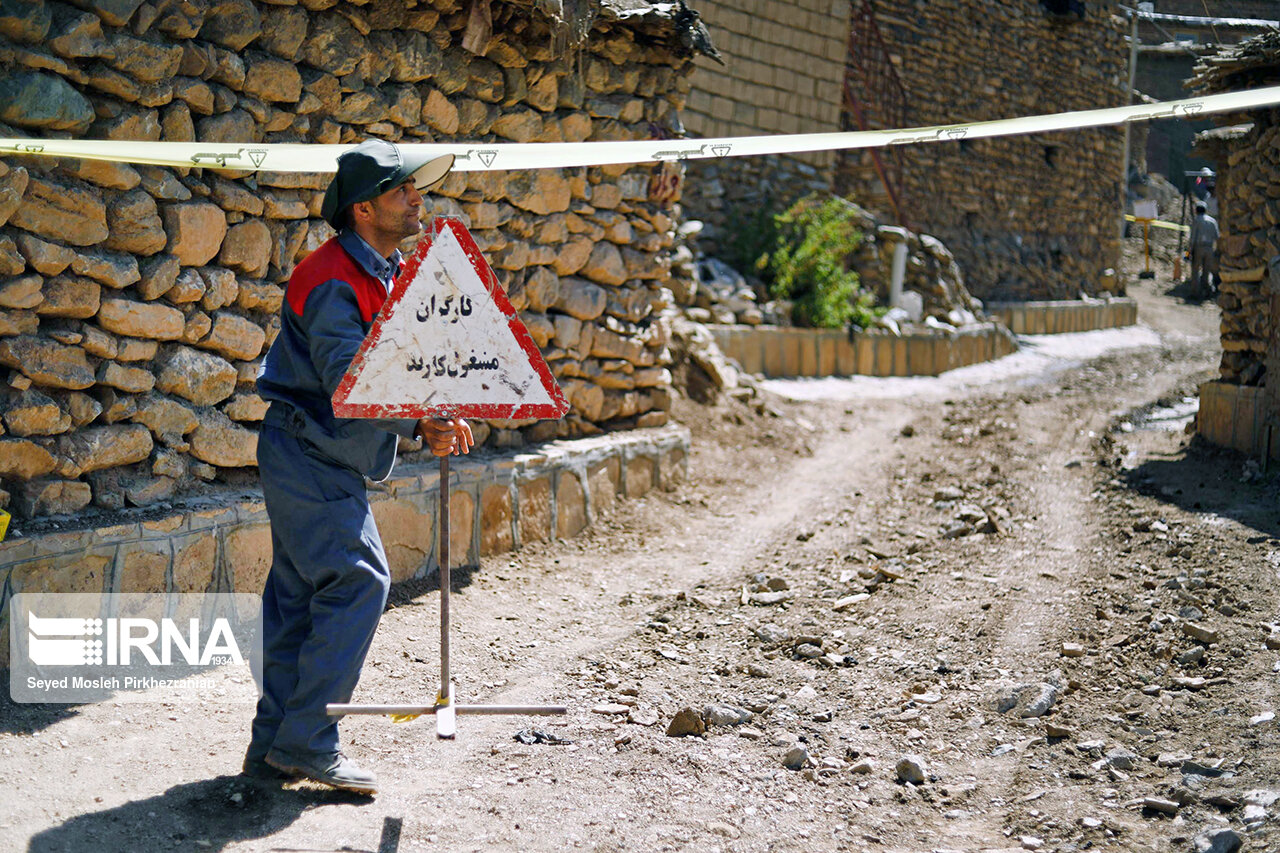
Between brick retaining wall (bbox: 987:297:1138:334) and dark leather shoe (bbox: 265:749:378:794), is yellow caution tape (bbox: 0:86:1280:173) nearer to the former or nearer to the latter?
dark leather shoe (bbox: 265:749:378:794)

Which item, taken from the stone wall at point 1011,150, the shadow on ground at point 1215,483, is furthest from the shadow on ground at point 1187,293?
the shadow on ground at point 1215,483

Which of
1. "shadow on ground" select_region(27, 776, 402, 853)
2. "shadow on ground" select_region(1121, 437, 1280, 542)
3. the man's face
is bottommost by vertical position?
"shadow on ground" select_region(27, 776, 402, 853)

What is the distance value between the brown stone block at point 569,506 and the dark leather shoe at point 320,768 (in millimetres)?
2886

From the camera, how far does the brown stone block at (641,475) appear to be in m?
6.55

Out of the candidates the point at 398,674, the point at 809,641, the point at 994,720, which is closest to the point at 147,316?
the point at 398,674

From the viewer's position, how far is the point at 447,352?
10.2ft

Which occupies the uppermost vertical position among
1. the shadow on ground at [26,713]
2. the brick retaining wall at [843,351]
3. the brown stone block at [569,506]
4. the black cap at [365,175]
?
the black cap at [365,175]

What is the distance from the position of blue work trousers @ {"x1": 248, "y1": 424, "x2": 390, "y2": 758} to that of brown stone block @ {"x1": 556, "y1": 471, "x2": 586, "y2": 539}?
275 centimetres

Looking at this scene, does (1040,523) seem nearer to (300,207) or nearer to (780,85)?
(300,207)

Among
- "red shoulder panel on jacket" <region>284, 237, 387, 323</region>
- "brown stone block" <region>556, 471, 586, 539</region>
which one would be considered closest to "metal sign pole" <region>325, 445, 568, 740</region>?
"red shoulder panel on jacket" <region>284, 237, 387, 323</region>

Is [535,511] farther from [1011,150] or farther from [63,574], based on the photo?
[1011,150]

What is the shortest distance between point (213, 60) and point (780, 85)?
980 centimetres

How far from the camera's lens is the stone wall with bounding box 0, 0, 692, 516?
377 centimetres

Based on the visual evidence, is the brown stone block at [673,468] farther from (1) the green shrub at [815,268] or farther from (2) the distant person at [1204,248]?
(2) the distant person at [1204,248]
